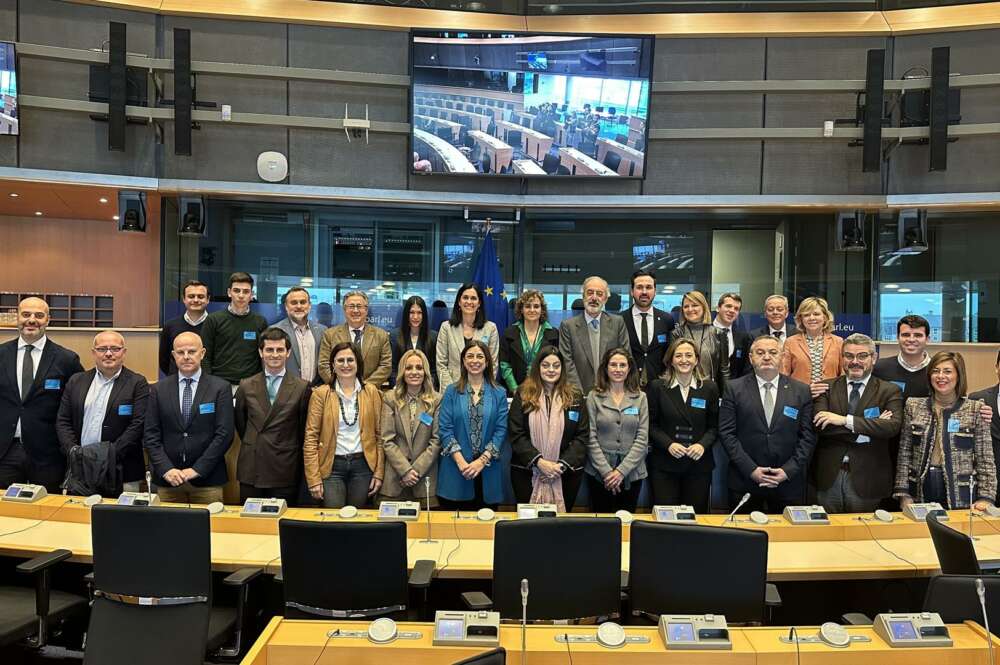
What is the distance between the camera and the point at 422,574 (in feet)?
8.59

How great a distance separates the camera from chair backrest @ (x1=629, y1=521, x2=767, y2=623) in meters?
2.32

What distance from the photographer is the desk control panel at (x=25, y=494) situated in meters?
3.37

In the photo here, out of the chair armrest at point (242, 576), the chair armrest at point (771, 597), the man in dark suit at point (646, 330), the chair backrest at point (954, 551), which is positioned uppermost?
the man in dark suit at point (646, 330)

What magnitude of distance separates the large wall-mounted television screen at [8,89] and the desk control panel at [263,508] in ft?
16.8

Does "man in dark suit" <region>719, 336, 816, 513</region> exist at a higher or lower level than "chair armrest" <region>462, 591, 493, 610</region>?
higher

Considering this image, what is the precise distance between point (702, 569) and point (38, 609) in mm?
2604

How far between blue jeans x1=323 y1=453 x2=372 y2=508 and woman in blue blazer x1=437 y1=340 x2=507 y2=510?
17.1 inches

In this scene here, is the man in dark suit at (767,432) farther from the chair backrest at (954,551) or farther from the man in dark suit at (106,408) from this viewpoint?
the man in dark suit at (106,408)

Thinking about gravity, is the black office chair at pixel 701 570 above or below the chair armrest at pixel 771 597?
above

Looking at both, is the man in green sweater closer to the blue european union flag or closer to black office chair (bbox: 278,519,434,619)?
black office chair (bbox: 278,519,434,619)

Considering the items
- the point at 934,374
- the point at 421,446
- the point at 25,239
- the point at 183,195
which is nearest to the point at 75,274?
the point at 25,239

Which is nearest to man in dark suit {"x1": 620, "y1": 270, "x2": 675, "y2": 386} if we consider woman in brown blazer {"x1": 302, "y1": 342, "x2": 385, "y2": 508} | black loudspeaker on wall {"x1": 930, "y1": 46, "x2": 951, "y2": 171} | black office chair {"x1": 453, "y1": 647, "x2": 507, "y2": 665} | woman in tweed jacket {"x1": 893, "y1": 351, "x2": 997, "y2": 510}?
woman in tweed jacket {"x1": 893, "y1": 351, "x2": 997, "y2": 510}

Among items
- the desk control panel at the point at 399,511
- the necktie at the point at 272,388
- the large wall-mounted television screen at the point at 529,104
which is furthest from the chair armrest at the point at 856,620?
the large wall-mounted television screen at the point at 529,104

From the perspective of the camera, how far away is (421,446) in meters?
3.82
